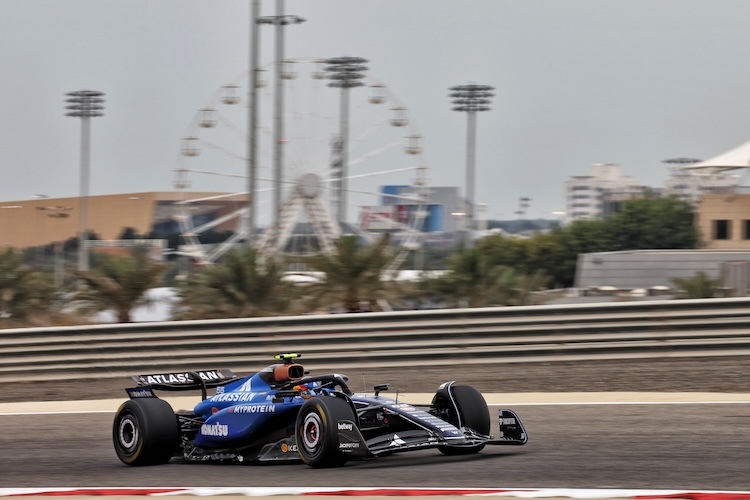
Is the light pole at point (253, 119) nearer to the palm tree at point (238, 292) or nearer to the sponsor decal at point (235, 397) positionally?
the palm tree at point (238, 292)

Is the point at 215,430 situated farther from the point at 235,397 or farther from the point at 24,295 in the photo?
the point at 24,295

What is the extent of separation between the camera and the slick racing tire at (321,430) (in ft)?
25.7

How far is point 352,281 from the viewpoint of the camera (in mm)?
17656

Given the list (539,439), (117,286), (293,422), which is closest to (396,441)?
(293,422)

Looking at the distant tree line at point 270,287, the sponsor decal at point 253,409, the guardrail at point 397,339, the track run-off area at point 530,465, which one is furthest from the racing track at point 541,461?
the distant tree line at point 270,287

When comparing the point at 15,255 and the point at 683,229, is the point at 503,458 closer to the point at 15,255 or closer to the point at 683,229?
the point at 15,255

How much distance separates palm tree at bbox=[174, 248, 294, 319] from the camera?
1770 cm

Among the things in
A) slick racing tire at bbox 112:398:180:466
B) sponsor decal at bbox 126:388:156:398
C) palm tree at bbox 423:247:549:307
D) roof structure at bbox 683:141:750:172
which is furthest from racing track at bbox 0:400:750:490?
roof structure at bbox 683:141:750:172

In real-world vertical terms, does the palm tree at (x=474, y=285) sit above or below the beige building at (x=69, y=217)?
below

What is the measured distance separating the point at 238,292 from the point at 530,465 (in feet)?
34.0

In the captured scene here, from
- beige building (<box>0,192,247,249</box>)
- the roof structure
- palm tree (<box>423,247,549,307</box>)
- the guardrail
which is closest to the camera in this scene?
the guardrail

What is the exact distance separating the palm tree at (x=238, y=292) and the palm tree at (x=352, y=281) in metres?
0.60

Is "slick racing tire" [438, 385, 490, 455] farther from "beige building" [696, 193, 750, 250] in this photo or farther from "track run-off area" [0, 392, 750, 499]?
"beige building" [696, 193, 750, 250]

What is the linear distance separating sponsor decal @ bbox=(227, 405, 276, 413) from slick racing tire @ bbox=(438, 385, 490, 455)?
4.51ft
